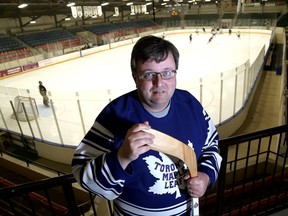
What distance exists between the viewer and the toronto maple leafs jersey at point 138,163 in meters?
0.96

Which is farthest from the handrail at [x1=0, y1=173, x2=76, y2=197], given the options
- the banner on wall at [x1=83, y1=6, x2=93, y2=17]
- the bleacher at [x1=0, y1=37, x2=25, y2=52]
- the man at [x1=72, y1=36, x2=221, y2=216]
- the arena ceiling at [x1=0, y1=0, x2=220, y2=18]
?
the bleacher at [x1=0, y1=37, x2=25, y2=52]

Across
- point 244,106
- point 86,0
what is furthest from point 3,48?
point 244,106

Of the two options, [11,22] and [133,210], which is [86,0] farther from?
[133,210]

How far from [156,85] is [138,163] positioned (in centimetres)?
34

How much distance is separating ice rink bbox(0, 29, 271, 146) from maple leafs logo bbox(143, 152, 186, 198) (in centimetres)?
340

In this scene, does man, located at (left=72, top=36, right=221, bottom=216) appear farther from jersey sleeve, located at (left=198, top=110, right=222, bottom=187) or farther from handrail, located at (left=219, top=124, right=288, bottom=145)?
handrail, located at (left=219, top=124, right=288, bottom=145)

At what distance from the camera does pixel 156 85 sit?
37.2 inches

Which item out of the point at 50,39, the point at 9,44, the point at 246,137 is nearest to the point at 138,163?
the point at 246,137

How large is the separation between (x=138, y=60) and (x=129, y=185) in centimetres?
54

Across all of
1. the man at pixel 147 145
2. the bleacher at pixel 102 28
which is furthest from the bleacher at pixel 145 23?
the man at pixel 147 145

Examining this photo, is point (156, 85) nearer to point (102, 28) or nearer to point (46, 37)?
point (46, 37)

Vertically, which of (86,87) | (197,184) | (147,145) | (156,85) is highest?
(156,85)

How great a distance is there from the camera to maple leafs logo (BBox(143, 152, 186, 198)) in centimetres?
103

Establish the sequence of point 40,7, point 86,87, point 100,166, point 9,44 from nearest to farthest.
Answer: point 100,166 → point 86,87 → point 9,44 → point 40,7
